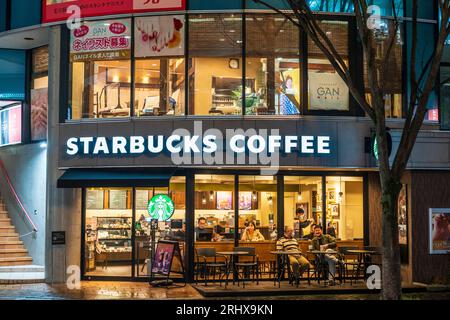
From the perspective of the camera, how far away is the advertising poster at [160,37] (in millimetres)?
19406

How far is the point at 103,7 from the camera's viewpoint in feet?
65.0

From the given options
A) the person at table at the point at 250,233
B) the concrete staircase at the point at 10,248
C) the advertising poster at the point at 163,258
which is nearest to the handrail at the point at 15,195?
the concrete staircase at the point at 10,248

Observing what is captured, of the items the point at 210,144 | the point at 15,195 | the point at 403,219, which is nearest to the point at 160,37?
the point at 210,144

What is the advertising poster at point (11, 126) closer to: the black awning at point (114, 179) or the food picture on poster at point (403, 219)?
the black awning at point (114, 179)

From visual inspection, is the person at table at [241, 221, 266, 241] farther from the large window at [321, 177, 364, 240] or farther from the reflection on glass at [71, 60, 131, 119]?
the reflection on glass at [71, 60, 131, 119]

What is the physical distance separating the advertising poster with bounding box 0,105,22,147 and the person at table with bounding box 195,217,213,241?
703 cm

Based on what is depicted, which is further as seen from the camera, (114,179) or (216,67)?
(216,67)

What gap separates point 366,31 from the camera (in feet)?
50.2

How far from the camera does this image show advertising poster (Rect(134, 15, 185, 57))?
1941 centimetres

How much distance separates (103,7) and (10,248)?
7.64m

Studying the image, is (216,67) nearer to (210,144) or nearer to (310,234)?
(210,144)

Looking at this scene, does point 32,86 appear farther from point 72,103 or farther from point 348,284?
point 348,284

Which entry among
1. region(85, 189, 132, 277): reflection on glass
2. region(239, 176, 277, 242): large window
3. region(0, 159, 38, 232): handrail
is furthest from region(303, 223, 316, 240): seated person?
region(0, 159, 38, 232): handrail
